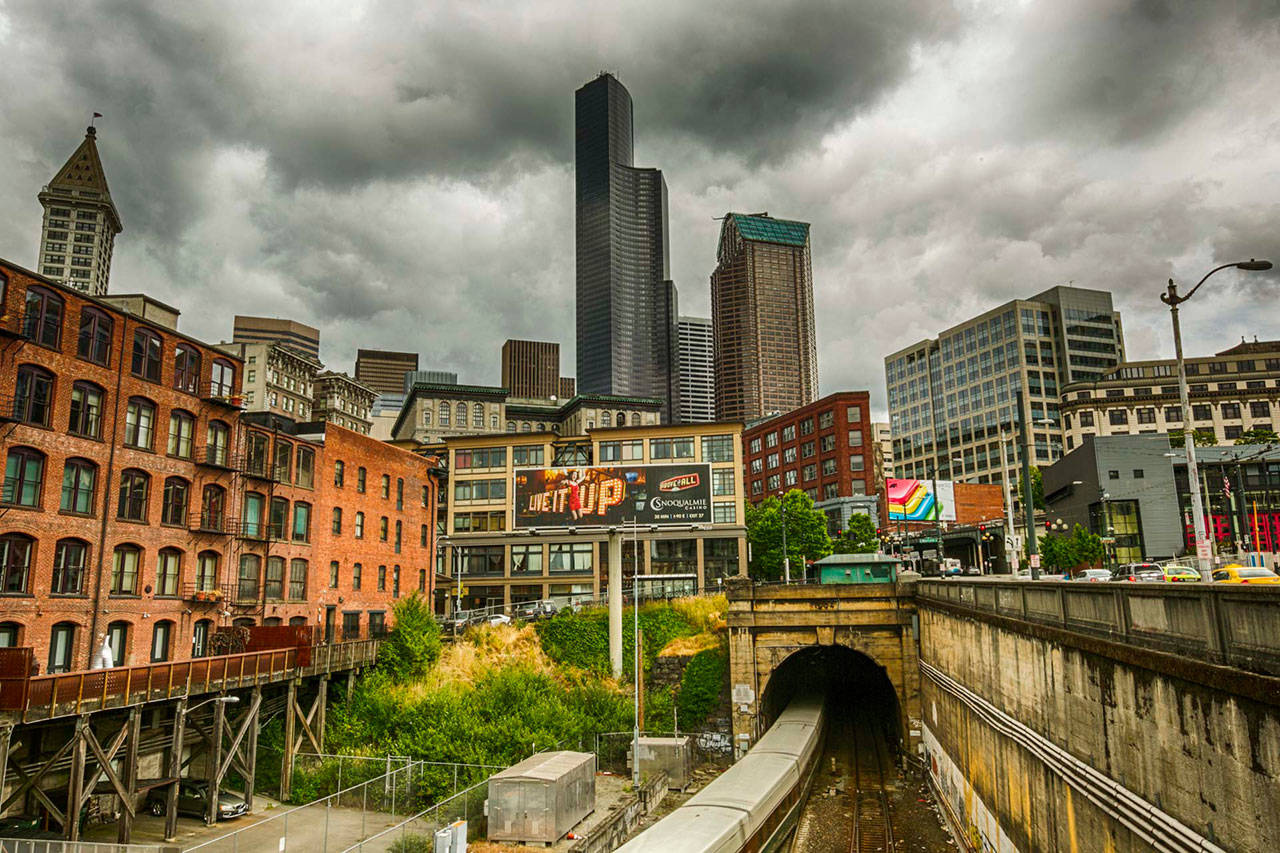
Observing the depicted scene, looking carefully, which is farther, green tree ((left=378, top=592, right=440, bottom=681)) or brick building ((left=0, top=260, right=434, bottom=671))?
green tree ((left=378, top=592, right=440, bottom=681))

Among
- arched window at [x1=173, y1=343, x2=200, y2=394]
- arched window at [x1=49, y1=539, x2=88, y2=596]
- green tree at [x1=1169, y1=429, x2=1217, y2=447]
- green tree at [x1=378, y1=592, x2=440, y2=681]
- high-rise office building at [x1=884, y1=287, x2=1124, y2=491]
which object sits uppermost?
high-rise office building at [x1=884, y1=287, x2=1124, y2=491]

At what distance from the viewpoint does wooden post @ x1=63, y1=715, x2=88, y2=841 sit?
25.9m

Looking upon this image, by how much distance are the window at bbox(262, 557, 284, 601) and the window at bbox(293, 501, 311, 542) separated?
189cm

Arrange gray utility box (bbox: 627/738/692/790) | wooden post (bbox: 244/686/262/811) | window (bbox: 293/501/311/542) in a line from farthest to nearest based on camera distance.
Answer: window (bbox: 293/501/311/542) → gray utility box (bbox: 627/738/692/790) → wooden post (bbox: 244/686/262/811)

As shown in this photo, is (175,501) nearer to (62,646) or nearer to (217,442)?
(217,442)

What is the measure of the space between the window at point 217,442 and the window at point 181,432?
1047mm

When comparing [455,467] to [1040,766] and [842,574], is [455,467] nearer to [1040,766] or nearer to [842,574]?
[842,574]

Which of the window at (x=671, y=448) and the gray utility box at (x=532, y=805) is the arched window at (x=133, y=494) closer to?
the gray utility box at (x=532, y=805)

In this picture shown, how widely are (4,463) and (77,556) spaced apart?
4.97 m

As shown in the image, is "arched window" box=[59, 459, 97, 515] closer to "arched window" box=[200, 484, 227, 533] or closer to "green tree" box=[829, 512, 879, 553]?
"arched window" box=[200, 484, 227, 533]

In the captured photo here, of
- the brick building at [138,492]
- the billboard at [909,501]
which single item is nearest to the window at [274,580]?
the brick building at [138,492]

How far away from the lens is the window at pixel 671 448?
76.2 m

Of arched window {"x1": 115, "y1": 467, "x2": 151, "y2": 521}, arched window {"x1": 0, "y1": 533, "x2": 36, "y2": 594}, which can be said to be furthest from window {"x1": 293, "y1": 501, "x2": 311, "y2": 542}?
arched window {"x1": 0, "y1": 533, "x2": 36, "y2": 594}

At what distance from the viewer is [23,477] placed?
30938mm
